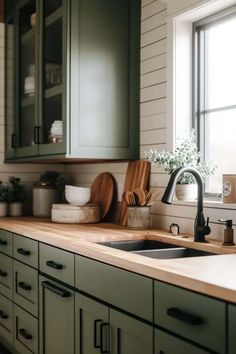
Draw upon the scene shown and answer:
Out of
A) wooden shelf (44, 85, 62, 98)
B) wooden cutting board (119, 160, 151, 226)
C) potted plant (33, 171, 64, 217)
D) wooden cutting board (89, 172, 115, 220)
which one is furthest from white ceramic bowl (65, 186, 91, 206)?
wooden shelf (44, 85, 62, 98)

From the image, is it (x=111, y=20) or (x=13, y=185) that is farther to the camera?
(x=13, y=185)

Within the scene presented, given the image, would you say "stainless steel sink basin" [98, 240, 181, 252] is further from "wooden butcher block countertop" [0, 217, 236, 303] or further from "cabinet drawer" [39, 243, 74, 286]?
"cabinet drawer" [39, 243, 74, 286]

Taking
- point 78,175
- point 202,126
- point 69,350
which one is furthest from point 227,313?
point 78,175

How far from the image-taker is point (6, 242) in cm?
320

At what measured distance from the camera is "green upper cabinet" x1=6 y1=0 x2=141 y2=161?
9.94 feet

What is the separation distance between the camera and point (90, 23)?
3084 mm

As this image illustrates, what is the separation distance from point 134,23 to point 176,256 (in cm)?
147

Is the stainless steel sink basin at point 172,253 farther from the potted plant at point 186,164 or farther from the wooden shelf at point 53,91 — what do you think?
the wooden shelf at point 53,91

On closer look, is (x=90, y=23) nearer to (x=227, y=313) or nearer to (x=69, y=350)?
(x=69, y=350)

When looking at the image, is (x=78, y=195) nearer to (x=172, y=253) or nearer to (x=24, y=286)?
(x=24, y=286)

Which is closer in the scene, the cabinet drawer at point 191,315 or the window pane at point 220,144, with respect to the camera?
the cabinet drawer at point 191,315

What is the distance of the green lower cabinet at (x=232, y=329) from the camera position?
1.41 metres

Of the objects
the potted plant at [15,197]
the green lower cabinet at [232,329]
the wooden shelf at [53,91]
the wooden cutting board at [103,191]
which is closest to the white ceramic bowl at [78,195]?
the wooden cutting board at [103,191]

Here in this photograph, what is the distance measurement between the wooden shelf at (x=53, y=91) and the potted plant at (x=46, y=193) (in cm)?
73
